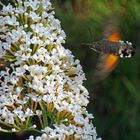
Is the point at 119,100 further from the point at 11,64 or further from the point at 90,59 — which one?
the point at 11,64

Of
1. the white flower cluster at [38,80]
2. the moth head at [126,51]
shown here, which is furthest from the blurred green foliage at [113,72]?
the white flower cluster at [38,80]

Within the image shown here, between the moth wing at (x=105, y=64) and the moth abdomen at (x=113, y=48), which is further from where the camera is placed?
the moth abdomen at (x=113, y=48)

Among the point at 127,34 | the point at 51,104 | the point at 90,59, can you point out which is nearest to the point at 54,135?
the point at 51,104

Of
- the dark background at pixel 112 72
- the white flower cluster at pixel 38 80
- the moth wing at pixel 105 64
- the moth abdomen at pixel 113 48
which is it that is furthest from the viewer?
the dark background at pixel 112 72

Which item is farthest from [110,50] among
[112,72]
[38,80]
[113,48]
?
[112,72]

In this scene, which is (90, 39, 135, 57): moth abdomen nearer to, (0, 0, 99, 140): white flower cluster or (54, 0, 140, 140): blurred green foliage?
(0, 0, 99, 140): white flower cluster

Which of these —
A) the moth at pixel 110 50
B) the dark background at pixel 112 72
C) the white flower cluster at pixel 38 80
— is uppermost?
the dark background at pixel 112 72

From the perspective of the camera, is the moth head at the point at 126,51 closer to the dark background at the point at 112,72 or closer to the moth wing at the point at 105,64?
the moth wing at the point at 105,64
